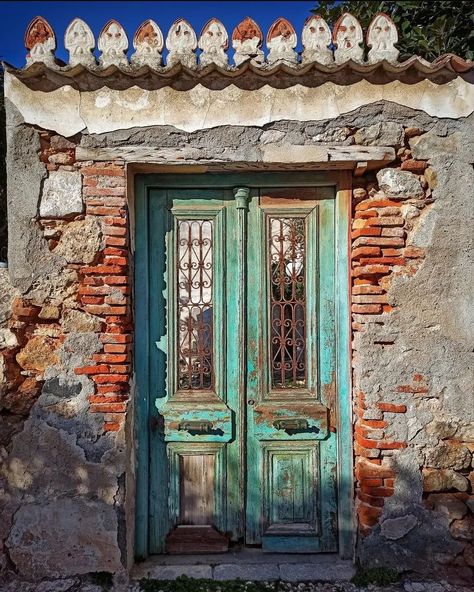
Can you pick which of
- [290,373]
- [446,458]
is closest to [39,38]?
[290,373]

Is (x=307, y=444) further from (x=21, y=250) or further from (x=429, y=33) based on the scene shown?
(x=429, y=33)

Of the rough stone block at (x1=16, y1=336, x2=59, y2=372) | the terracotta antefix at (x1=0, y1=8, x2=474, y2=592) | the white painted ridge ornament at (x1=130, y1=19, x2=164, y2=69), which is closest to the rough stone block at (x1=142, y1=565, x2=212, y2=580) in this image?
the terracotta antefix at (x1=0, y1=8, x2=474, y2=592)

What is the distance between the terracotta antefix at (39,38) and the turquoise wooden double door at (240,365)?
1062 mm

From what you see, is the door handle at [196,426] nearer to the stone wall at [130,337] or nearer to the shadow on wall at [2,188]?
the stone wall at [130,337]

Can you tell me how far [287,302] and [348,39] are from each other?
1694 mm

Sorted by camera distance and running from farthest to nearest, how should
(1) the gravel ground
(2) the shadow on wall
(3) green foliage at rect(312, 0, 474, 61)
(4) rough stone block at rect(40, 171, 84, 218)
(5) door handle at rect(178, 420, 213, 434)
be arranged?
(2) the shadow on wall < (3) green foliage at rect(312, 0, 474, 61) < (5) door handle at rect(178, 420, 213, 434) < (4) rough stone block at rect(40, 171, 84, 218) < (1) the gravel ground

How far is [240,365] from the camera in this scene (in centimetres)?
308

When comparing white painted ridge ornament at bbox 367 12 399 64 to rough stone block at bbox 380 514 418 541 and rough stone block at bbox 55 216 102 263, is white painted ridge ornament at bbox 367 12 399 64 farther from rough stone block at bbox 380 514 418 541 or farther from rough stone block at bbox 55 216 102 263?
rough stone block at bbox 380 514 418 541

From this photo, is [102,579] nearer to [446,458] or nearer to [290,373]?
[290,373]

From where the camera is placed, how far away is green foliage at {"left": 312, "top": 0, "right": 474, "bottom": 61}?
383 cm

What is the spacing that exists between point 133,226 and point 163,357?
2.93 ft

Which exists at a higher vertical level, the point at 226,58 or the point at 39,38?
the point at 39,38

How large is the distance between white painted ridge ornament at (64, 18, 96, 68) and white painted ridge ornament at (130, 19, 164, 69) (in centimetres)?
27

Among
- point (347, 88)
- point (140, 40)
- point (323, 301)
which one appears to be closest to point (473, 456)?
point (323, 301)
